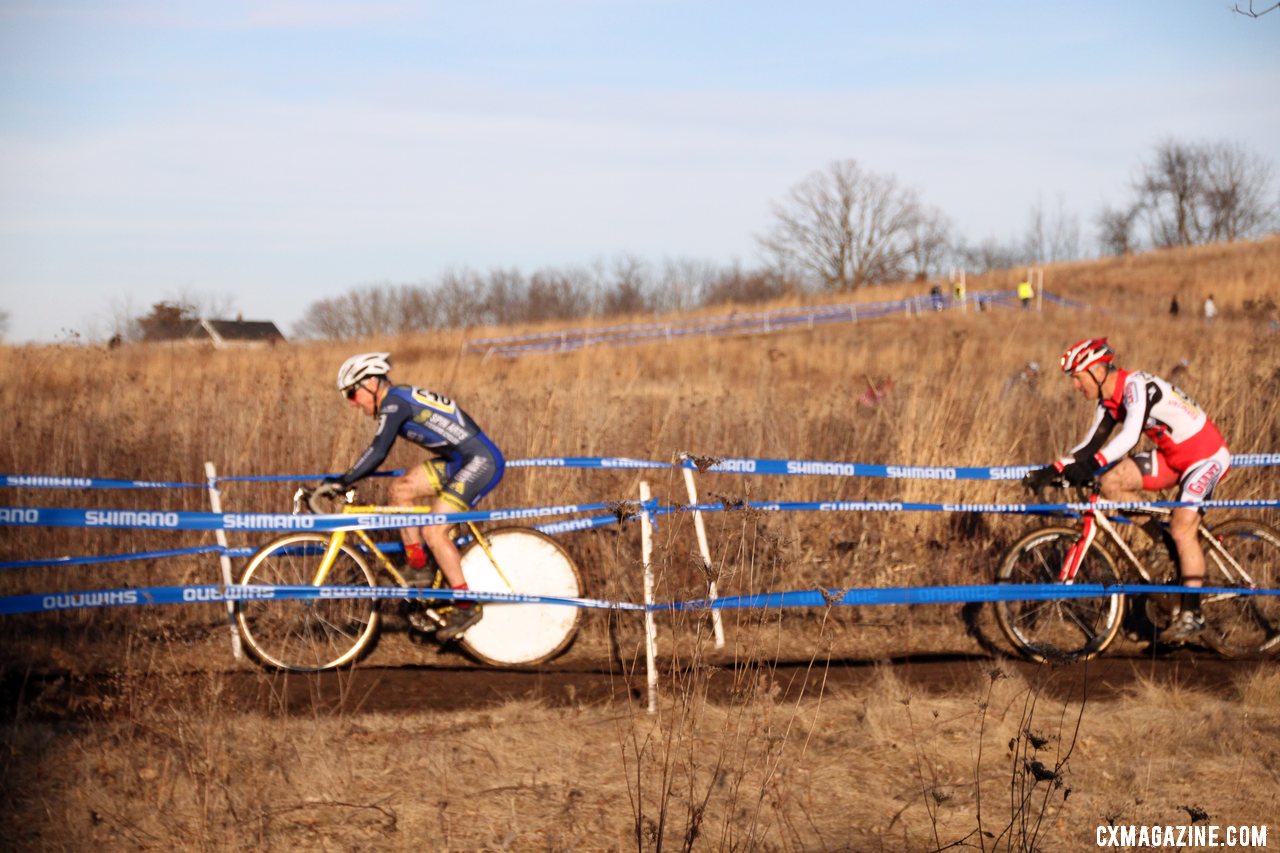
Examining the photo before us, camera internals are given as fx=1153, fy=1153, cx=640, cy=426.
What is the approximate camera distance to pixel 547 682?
23.0 feet

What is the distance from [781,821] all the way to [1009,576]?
11.2 feet

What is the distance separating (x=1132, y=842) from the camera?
4266 millimetres

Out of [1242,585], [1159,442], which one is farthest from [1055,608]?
[1159,442]

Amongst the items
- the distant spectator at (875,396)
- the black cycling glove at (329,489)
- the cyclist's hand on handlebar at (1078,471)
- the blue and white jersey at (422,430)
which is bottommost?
the black cycling glove at (329,489)

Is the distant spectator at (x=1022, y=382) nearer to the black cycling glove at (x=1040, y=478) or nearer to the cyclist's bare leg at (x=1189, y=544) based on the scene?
the cyclist's bare leg at (x=1189, y=544)

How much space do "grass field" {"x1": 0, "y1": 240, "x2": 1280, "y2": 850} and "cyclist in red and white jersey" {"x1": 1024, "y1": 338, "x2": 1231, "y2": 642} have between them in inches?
25.9

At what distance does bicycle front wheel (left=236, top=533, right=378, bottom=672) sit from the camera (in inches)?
278

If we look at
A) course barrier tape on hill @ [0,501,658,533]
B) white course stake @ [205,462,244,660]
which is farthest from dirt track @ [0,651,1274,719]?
course barrier tape on hill @ [0,501,658,533]

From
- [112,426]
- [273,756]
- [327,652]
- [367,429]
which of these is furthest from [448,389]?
[273,756]

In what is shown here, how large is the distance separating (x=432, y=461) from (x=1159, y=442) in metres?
4.56

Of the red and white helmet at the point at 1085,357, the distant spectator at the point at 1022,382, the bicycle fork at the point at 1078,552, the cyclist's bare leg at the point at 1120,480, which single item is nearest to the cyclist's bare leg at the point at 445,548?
the bicycle fork at the point at 1078,552

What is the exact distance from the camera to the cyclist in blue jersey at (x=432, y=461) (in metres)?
6.91

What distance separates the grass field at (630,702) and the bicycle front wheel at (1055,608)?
309 mm

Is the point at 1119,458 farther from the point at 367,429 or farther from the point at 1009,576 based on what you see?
the point at 367,429
